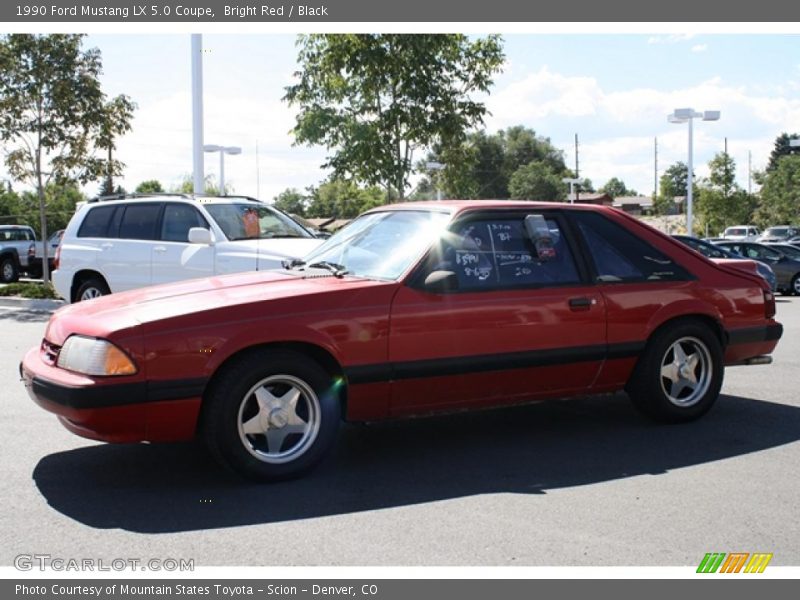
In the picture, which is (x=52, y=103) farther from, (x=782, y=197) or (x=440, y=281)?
(x=782, y=197)

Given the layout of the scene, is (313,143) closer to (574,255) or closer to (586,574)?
(574,255)

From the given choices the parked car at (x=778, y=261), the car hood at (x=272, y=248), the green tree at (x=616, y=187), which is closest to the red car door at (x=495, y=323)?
the car hood at (x=272, y=248)

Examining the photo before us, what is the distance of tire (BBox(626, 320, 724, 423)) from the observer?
5.99 metres

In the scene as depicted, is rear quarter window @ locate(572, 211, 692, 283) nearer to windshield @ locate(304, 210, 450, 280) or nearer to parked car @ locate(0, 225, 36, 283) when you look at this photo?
windshield @ locate(304, 210, 450, 280)

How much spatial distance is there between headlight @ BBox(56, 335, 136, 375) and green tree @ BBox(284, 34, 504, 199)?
43.0ft

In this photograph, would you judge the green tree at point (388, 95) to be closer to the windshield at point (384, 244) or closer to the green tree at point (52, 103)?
the green tree at point (52, 103)

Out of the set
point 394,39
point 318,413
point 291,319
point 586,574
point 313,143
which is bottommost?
point 586,574

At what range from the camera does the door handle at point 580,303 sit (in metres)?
5.66

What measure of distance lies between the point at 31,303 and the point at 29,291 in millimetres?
1258

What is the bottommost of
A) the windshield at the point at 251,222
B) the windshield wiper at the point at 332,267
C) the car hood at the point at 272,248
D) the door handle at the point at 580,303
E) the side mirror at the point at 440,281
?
the door handle at the point at 580,303

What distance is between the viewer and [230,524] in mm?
4207

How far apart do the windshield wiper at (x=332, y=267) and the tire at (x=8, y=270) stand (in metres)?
21.1

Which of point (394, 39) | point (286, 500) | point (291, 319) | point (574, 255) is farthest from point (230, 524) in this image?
point (394, 39)

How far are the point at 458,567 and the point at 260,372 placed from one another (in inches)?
64.6
